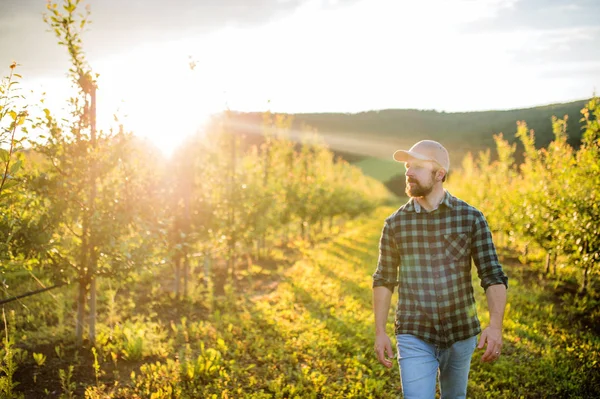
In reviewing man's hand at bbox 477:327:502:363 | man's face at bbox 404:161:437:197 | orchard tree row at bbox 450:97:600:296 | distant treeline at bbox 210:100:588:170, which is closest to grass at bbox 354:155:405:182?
distant treeline at bbox 210:100:588:170

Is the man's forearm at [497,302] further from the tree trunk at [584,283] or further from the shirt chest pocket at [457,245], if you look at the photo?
the tree trunk at [584,283]

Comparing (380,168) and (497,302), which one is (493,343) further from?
(380,168)

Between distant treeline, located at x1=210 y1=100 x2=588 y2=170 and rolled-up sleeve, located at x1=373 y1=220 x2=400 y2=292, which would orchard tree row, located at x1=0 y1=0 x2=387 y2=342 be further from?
distant treeline, located at x1=210 y1=100 x2=588 y2=170

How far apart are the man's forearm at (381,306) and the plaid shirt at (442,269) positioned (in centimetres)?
6

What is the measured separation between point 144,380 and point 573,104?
83827 mm

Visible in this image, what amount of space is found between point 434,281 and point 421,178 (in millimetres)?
824

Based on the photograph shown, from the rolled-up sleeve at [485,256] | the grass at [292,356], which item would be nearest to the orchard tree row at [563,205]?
the grass at [292,356]

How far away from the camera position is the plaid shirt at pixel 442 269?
3129 millimetres

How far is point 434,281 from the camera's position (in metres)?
3.20

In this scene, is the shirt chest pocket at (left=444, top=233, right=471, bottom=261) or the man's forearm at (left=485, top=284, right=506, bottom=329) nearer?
the man's forearm at (left=485, top=284, right=506, bottom=329)

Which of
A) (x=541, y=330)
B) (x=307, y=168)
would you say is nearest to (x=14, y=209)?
(x=541, y=330)

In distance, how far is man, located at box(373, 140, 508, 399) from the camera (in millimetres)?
3104

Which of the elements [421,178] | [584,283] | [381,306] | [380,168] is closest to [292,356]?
[381,306]

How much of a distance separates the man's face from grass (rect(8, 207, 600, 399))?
3459 millimetres
